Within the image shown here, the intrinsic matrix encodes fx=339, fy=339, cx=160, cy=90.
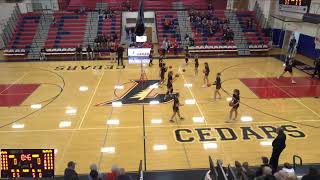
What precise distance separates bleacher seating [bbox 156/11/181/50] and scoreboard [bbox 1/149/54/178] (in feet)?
74.8

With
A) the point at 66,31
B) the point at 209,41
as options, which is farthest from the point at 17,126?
the point at 209,41

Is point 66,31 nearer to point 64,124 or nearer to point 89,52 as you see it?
point 89,52

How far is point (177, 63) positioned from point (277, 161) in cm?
1590

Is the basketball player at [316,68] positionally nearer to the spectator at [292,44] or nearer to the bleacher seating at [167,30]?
the spectator at [292,44]

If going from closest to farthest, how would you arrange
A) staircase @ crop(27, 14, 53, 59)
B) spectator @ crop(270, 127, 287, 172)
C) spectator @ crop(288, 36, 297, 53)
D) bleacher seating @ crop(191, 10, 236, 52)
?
spectator @ crop(270, 127, 287, 172)
spectator @ crop(288, 36, 297, 53)
staircase @ crop(27, 14, 53, 59)
bleacher seating @ crop(191, 10, 236, 52)

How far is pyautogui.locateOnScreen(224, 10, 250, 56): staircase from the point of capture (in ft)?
94.4

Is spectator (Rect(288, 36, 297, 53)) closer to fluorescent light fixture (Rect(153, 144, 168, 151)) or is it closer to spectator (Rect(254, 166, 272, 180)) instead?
fluorescent light fixture (Rect(153, 144, 168, 151))

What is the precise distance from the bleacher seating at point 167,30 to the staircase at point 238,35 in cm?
510

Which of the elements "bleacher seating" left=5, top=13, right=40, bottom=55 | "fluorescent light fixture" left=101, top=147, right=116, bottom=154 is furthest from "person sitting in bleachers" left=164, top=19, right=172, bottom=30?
"fluorescent light fixture" left=101, top=147, right=116, bottom=154

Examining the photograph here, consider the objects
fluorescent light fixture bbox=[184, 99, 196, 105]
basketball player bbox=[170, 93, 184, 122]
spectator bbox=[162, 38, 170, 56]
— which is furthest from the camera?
spectator bbox=[162, 38, 170, 56]

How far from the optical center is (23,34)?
30.6 metres

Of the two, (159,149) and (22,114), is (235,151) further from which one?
(22,114)

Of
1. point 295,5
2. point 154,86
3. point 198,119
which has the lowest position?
point 198,119

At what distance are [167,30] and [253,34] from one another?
7.93 m
